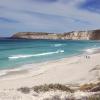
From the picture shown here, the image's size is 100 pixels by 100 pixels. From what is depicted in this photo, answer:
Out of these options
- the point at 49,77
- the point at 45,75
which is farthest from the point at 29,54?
the point at 49,77

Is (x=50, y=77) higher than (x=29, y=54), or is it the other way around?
(x=50, y=77)

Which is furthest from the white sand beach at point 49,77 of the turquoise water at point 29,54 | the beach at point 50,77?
the turquoise water at point 29,54

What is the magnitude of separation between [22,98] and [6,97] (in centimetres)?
36

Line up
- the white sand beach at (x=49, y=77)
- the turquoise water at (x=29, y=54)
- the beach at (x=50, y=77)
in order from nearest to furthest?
the white sand beach at (x=49, y=77)
the beach at (x=50, y=77)
the turquoise water at (x=29, y=54)

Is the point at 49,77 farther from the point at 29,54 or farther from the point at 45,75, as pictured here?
the point at 29,54

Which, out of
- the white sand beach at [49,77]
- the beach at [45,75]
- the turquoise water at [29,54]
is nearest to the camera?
the beach at [45,75]

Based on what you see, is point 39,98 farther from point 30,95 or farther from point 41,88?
point 41,88

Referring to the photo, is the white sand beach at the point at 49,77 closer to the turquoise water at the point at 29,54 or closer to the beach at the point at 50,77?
the beach at the point at 50,77

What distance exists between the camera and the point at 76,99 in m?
6.55

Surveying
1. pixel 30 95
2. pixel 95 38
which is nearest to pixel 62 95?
pixel 30 95

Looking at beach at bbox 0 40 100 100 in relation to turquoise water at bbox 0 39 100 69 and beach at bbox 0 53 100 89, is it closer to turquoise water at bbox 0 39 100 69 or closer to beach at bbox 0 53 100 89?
beach at bbox 0 53 100 89

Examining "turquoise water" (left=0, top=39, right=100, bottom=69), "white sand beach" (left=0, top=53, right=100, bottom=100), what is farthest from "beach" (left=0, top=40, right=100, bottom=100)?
"turquoise water" (left=0, top=39, right=100, bottom=69)

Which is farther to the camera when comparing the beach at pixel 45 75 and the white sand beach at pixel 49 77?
the white sand beach at pixel 49 77

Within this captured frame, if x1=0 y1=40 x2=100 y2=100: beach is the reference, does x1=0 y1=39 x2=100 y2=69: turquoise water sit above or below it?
below
